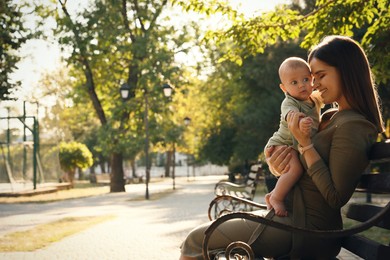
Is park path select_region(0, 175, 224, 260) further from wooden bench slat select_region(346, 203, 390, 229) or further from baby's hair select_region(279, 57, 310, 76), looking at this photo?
baby's hair select_region(279, 57, 310, 76)

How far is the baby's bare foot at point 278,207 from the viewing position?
9.87ft

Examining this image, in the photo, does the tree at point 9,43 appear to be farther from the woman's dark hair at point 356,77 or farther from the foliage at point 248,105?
the woman's dark hair at point 356,77

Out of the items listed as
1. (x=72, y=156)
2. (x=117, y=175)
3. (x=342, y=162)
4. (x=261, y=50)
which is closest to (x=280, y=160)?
(x=342, y=162)

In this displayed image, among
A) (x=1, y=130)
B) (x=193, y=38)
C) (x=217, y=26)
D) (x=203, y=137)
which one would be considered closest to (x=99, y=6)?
(x=193, y=38)

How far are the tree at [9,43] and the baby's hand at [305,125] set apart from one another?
864 inches

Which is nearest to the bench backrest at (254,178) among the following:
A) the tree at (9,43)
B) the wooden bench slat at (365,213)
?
the wooden bench slat at (365,213)

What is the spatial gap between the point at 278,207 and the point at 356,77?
86 centimetres

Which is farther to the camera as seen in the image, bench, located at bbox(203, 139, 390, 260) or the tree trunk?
the tree trunk

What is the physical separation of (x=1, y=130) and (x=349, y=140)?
2555 centimetres

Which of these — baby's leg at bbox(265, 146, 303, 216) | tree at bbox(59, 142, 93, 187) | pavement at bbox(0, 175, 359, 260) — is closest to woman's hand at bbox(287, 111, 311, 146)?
baby's leg at bbox(265, 146, 303, 216)

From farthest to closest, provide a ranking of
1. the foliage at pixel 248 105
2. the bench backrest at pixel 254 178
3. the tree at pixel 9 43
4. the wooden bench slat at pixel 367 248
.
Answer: the foliage at pixel 248 105, the tree at pixel 9 43, the bench backrest at pixel 254 178, the wooden bench slat at pixel 367 248

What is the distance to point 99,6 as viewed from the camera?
95.5ft

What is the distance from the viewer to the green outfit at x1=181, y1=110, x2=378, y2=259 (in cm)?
274

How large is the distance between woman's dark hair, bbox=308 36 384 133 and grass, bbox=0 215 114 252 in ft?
21.9
